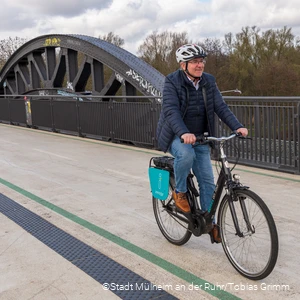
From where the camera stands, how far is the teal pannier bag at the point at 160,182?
3900 mm

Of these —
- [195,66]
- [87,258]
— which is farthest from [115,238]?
[195,66]

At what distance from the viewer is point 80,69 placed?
15938mm

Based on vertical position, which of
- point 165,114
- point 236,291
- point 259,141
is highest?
point 165,114

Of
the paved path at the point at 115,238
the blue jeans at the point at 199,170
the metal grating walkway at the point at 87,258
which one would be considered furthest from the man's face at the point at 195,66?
the metal grating walkway at the point at 87,258

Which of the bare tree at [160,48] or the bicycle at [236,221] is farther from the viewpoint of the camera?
the bare tree at [160,48]

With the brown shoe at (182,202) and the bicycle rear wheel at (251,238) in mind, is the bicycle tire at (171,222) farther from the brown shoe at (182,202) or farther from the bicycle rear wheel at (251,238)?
the bicycle rear wheel at (251,238)

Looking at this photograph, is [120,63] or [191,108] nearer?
[191,108]

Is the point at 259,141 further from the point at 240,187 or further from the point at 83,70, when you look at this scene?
the point at 83,70

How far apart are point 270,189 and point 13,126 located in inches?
523

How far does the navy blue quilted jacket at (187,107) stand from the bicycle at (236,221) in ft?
0.89

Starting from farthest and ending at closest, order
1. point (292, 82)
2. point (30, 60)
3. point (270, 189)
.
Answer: point (292, 82), point (30, 60), point (270, 189)

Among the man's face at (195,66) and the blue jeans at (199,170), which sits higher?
the man's face at (195,66)

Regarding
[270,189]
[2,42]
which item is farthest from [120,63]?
[2,42]

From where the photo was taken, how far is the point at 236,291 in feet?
10.3
